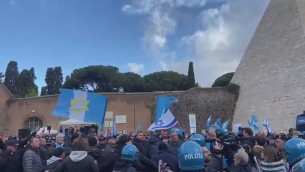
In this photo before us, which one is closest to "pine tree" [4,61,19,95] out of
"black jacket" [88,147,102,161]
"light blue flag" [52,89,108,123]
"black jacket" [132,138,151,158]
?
"light blue flag" [52,89,108,123]

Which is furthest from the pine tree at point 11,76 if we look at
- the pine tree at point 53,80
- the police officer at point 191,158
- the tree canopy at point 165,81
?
the police officer at point 191,158

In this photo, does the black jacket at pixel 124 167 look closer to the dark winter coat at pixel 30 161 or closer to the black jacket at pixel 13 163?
the dark winter coat at pixel 30 161

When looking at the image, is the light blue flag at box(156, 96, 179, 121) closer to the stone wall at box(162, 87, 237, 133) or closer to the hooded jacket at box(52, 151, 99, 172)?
the hooded jacket at box(52, 151, 99, 172)

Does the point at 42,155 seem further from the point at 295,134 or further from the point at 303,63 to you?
the point at 303,63

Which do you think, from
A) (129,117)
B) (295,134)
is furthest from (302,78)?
(295,134)

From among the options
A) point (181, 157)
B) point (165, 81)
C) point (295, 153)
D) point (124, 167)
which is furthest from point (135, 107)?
point (181, 157)

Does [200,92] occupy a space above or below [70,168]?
above

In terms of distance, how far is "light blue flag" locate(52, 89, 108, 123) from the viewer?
35.4ft

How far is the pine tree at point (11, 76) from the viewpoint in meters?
55.9

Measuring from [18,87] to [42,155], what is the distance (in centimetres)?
5181

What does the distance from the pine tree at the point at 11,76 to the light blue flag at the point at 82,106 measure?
4717 centimetres

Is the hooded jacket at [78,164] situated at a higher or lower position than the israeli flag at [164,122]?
lower

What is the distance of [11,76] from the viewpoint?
56969 millimetres

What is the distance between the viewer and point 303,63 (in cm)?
2533
